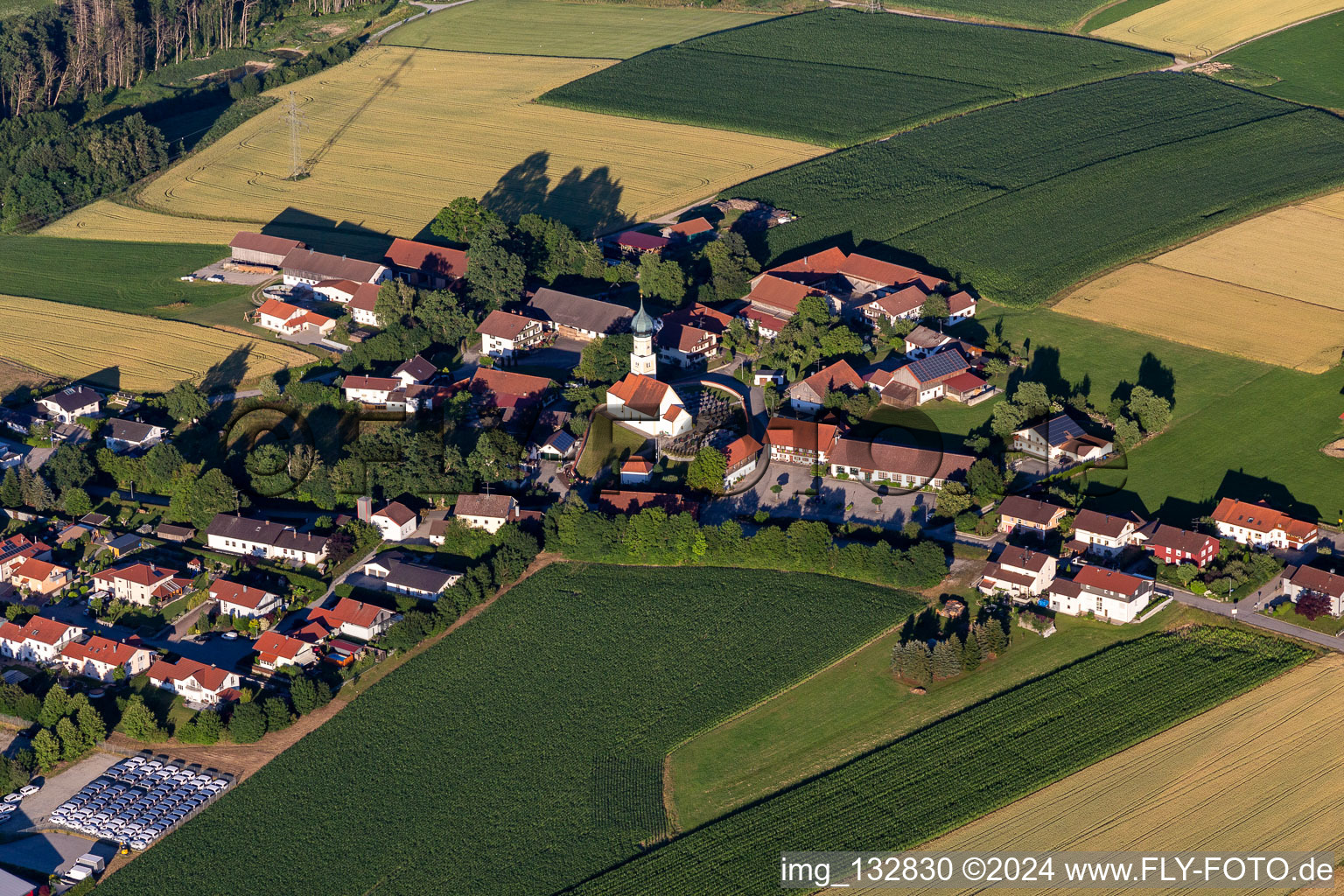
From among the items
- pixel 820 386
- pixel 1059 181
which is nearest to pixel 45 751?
pixel 820 386

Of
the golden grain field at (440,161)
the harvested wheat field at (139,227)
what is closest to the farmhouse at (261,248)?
the harvested wheat field at (139,227)

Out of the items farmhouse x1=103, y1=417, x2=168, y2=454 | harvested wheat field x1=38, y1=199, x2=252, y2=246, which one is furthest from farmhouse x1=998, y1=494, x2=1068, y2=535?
harvested wheat field x1=38, y1=199, x2=252, y2=246

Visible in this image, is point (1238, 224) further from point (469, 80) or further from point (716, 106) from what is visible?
point (469, 80)

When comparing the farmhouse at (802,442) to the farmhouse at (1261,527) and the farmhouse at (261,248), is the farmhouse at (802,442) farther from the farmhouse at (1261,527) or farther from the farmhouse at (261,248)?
the farmhouse at (261,248)

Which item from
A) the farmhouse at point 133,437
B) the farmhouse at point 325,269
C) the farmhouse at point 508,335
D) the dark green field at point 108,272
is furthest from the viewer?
the dark green field at point 108,272

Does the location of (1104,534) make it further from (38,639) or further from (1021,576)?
(38,639)

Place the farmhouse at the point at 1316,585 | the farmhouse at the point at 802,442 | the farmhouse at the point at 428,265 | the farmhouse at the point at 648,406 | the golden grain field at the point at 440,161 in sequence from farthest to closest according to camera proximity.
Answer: the golden grain field at the point at 440,161, the farmhouse at the point at 428,265, the farmhouse at the point at 648,406, the farmhouse at the point at 802,442, the farmhouse at the point at 1316,585

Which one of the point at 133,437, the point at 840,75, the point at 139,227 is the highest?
the point at 840,75
